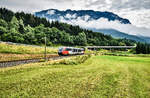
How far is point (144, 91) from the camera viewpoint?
44.3 ft

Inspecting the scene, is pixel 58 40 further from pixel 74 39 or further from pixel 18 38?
pixel 18 38

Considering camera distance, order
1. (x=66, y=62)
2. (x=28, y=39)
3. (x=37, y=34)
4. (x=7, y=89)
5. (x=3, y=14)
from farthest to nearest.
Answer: (x=3, y=14), (x=37, y=34), (x=28, y=39), (x=66, y=62), (x=7, y=89)

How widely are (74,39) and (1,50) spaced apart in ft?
271

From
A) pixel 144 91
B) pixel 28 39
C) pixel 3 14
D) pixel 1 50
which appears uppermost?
pixel 3 14

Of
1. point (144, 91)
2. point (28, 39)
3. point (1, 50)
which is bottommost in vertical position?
point (144, 91)

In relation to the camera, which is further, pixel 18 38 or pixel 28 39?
pixel 28 39

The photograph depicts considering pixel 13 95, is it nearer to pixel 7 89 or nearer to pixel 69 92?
pixel 7 89

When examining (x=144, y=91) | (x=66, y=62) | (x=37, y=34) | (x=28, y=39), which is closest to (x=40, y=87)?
(x=144, y=91)

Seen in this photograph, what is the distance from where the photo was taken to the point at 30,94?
11414 mm

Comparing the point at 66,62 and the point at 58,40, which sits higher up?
the point at 58,40

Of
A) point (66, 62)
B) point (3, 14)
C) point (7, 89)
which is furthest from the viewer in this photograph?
point (3, 14)

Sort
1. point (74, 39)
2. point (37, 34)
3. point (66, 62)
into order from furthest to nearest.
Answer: point (74, 39)
point (37, 34)
point (66, 62)

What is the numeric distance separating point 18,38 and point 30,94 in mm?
68908

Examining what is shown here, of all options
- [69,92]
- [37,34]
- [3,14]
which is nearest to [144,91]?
[69,92]
